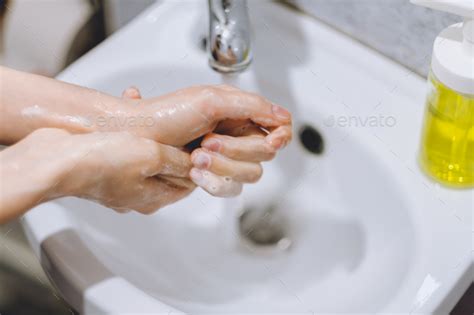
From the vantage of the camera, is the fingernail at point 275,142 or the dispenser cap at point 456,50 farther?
the fingernail at point 275,142

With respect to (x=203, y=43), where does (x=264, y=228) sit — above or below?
below

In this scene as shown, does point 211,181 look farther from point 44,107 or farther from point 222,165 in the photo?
point 44,107

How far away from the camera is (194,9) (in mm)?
780

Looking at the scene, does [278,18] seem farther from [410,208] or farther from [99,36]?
[99,36]

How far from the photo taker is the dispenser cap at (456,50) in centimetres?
53

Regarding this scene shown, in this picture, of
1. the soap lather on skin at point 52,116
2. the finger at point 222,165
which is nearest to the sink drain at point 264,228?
the finger at point 222,165

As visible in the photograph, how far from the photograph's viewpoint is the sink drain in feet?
2.42

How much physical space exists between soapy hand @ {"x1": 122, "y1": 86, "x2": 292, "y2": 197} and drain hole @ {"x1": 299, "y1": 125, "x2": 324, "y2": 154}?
8 cm

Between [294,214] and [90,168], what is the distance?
27cm

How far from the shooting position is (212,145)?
627mm

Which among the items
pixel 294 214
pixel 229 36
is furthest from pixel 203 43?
pixel 294 214

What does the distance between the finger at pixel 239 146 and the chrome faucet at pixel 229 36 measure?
0.28 ft

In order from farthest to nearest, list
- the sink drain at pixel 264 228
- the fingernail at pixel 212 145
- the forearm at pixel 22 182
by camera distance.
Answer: the sink drain at pixel 264 228 < the fingernail at pixel 212 145 < the forearm at pixel 22 182

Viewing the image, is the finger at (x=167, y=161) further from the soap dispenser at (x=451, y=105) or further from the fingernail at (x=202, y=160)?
the soap dispenser at (x=451, y=105)
